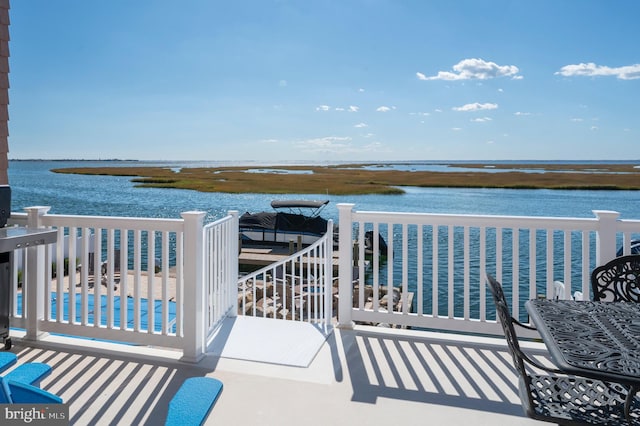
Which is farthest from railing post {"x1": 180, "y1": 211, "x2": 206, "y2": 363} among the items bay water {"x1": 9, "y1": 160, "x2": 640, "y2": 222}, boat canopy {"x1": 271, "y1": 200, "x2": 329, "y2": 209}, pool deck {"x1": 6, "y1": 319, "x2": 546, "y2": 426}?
bay water {"x1": 9, "y1": 160, "x2": 640, "y2": 222}

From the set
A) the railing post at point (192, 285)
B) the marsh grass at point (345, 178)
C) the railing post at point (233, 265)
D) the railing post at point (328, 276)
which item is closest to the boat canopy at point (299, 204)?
the marsh grass at point (345, 178)

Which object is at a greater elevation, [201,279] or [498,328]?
[201,279]

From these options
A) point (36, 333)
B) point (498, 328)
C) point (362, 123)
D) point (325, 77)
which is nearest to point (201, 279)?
point (36, 333)

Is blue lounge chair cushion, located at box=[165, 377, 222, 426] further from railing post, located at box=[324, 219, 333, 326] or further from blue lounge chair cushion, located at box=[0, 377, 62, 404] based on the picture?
railing post, located at box=[324, 219, 333, 326]

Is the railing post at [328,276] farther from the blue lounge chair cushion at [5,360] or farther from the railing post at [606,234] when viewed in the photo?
the blue lounge chair cushion at [5,360]

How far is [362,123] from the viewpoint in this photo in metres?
37.4

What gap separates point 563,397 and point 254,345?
2051mm

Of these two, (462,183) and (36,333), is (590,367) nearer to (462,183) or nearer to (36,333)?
(36,333)

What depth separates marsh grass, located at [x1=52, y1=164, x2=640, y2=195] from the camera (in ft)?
97.5

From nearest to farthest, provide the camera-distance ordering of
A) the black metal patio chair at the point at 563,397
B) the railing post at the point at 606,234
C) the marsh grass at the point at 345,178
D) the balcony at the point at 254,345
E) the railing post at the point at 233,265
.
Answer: the black metal patio chair at the point at 563,397, the balcony at the point at 254,345, the railing post at the point at 606,234, the railing post at the point at 233,265, the marsh grass at the point at 345,178

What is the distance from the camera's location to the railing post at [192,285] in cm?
293

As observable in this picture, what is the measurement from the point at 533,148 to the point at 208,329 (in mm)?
33955

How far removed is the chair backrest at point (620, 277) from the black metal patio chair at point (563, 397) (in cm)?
82

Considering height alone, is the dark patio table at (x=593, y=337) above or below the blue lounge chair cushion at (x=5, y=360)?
above
